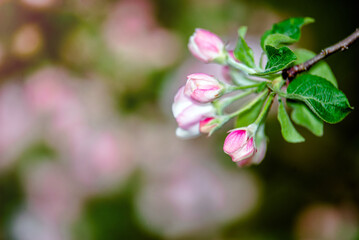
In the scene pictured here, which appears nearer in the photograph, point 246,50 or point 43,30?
point 246,50

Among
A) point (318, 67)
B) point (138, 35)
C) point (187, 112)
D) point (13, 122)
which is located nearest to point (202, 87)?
→ point (187, 112)

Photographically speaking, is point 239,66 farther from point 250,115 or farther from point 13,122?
point 13,122

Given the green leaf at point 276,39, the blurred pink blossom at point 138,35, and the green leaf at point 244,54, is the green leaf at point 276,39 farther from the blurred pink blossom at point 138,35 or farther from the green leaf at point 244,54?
the blurred pink blossom at point 138,35

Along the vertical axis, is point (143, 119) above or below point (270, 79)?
above

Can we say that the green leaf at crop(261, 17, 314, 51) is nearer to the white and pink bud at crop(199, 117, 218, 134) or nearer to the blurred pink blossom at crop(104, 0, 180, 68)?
the white and pink bud at crop(199, 117, 218, 134)

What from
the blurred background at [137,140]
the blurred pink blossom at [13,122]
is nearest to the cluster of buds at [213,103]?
the blurred background at [137,140]

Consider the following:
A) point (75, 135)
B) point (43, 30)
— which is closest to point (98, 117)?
point (75, 135)

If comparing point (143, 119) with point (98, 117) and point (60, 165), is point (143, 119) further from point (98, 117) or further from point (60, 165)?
point (60, 165)
